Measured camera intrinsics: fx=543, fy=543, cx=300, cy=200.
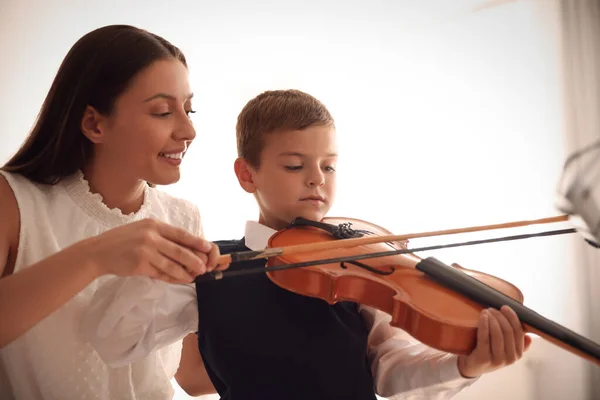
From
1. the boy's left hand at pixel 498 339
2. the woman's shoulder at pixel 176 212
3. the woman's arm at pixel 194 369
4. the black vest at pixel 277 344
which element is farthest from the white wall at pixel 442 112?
the boy's left hand at pixel 498 339

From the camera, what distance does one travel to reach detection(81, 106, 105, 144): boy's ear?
1121 millimetres

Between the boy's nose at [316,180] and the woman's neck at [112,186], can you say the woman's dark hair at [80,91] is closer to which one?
the woman's neck at [112,186]

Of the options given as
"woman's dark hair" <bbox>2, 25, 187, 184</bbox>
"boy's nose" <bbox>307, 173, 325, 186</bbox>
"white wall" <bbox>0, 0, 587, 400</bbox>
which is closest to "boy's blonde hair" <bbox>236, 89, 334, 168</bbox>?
"boy's nose" <bbox>307, 173, 325, 186</bbox>

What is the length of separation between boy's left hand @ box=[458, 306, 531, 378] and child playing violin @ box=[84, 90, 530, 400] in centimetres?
4

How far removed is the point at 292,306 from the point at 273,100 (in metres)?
0.44

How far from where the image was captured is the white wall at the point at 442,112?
2.03m

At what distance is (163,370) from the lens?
1217mm

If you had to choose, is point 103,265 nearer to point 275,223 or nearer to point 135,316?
point 135,316

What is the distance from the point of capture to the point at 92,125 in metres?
1.13

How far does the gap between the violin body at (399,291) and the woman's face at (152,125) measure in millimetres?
282

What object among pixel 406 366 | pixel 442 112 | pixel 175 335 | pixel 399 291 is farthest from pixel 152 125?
pixel 442 112

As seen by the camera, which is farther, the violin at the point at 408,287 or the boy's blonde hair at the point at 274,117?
the boy's blonde hair at the point at 274,117

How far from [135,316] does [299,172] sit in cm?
41

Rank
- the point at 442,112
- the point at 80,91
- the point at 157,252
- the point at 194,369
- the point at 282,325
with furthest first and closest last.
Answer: the point at 442,112 → the point at 194,369 → the point at 80,91 → the point at 282,325 → the point at 157,252
